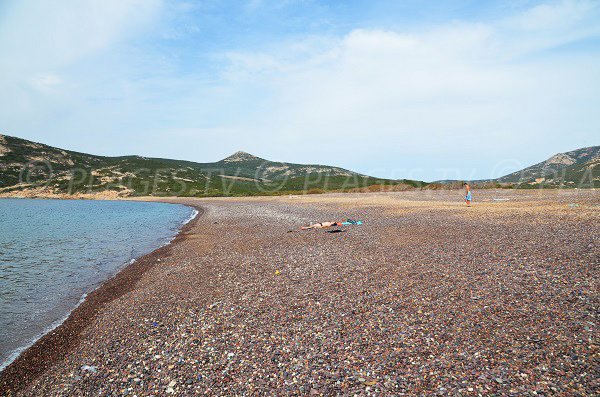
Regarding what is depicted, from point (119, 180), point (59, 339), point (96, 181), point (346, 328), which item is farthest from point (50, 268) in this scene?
point (96, 181)

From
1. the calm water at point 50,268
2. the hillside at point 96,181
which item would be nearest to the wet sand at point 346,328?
the calm water at point 50,268

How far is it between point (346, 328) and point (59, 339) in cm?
1088

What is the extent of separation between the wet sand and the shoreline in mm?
67

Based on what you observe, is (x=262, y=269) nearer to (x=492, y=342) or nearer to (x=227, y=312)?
(x=227, y=312)

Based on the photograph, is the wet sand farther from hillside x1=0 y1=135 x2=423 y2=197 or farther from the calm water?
hillside x1=0 y1=135 x2=423 y2=197

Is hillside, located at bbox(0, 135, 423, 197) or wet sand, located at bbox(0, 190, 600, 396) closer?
wet sand, located at bbox(0, 190, 600, 396)

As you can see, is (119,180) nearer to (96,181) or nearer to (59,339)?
(96,181)

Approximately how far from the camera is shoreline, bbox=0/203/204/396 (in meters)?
9.77

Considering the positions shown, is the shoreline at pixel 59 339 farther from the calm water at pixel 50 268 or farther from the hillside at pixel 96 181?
the hillside at pixel 96 181

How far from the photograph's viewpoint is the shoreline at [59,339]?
9766 millimetres

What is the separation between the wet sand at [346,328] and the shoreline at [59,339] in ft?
0.22

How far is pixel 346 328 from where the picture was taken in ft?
34.7

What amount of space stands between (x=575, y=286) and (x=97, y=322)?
1918 cm

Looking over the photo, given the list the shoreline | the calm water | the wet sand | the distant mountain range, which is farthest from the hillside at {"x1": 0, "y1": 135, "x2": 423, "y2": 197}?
the shoreline
